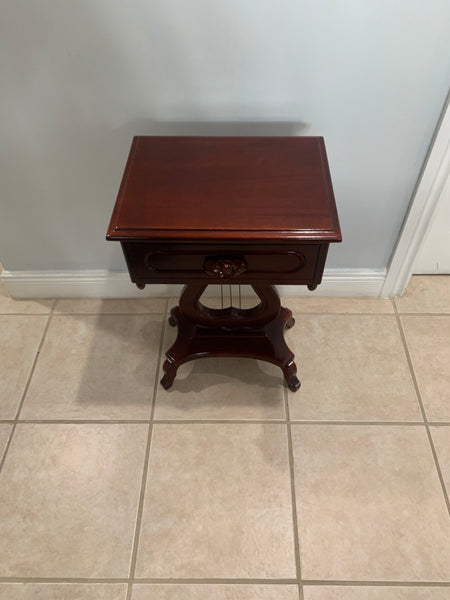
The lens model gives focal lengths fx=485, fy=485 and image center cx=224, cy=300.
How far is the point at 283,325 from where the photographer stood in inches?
56.9

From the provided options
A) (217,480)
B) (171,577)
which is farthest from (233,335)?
(171,577)

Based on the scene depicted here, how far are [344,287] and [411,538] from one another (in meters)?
0.77

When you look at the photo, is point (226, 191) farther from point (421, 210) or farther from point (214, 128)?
point (421, 210)

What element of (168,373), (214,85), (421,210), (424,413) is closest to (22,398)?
(168,373)

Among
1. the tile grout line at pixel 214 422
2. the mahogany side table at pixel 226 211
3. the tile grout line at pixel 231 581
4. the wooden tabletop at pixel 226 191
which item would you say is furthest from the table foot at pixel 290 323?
the tile grout line at pixel 231 581

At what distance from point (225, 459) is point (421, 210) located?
89 centimetres

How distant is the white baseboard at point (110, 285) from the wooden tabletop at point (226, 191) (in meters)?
0.55

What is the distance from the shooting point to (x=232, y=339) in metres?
1.40

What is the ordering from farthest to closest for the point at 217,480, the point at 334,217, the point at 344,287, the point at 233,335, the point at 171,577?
the point at 344,287 → the point at 233,335 → the point at 217,480 → the point at 171,577 → the point at 334,217

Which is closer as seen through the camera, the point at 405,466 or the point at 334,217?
the point at 334,217

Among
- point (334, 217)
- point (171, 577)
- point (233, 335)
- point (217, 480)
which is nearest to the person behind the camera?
point (334, 217)

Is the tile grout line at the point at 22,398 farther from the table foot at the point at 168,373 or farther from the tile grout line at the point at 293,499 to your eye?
the tile grout line at the point at 293,499

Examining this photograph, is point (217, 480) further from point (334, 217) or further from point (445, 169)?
point (445, 169)

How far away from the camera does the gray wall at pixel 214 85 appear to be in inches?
40.8
